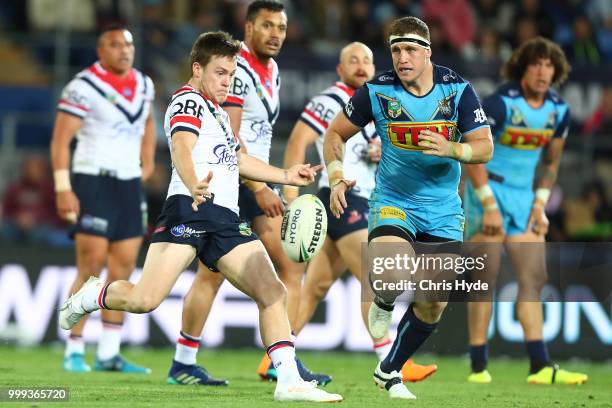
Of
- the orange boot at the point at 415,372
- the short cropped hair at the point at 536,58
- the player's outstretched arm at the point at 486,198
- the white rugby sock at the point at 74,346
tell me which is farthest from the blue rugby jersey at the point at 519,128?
the white rugby sock at the point at 74,346

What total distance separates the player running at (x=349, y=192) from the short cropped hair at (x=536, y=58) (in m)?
1.36

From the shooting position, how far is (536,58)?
10.7 metres

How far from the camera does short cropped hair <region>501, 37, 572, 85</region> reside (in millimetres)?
10703

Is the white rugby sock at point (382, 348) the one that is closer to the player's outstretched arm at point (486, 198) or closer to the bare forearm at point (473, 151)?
the player's outstretched arm at point (486, 198)

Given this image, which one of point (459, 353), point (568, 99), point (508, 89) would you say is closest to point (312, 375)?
point (508, 89)

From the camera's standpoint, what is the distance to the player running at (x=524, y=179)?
1070 cm

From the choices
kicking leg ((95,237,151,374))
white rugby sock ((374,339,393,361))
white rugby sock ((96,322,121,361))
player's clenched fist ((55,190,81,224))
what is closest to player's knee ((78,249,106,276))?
kicking leg ((95,237,151,374))

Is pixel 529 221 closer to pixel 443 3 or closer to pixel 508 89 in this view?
pixel 508 89

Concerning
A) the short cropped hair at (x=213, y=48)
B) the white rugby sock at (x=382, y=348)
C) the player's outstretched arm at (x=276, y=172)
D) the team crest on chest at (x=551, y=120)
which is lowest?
the white rugby sock at (x=382, y=348)

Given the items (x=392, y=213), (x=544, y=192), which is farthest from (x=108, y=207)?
(x=544, y=192)

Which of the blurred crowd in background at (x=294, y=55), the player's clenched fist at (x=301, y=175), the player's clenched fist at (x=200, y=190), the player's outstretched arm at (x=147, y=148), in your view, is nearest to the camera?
the player's clenched fist at (x=200, y=190)

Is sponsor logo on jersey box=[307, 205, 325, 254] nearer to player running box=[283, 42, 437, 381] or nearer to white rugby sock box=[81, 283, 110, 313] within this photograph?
white rugby sock box=[81, 283, 110, 313]

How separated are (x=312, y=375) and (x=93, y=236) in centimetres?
259

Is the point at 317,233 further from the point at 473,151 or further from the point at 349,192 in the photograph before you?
the point at 349,192
